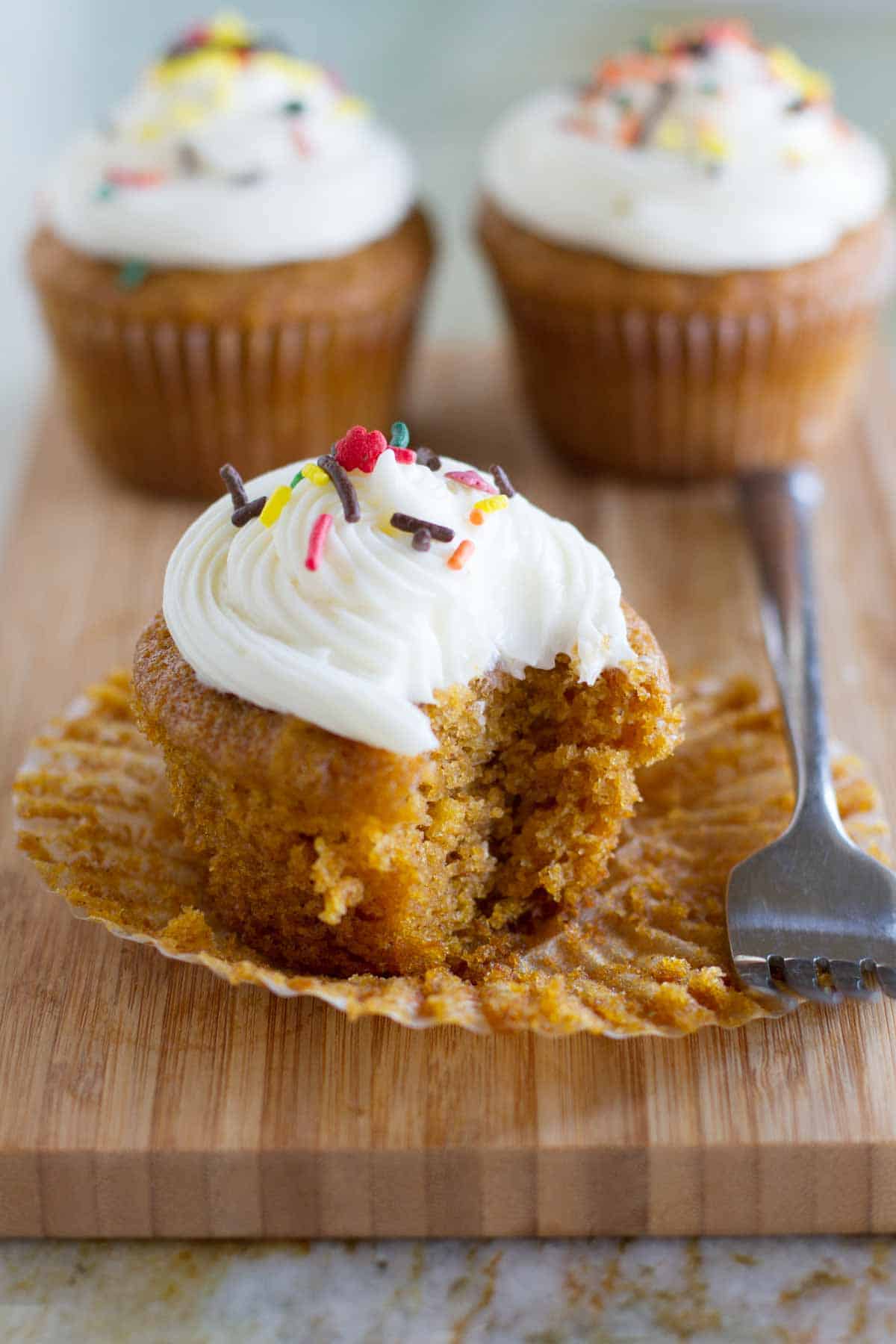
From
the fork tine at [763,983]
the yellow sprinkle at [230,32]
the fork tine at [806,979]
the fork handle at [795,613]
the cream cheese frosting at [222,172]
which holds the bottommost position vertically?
the fork handle at [795,613]

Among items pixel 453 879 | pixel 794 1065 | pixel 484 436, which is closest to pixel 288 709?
pixel 453 879

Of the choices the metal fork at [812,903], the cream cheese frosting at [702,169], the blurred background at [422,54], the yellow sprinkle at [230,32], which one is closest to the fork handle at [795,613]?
the metal fork at [812,903]

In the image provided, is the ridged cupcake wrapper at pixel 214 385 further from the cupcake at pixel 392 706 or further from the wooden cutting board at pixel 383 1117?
the wooden cutting board at pixel 383 1117

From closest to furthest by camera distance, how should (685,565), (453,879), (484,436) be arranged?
(453,879)
(685,565)
(484,436)

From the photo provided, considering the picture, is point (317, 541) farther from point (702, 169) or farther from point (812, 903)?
point (702, 169)

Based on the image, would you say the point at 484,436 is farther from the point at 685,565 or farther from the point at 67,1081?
the point at 67,1081

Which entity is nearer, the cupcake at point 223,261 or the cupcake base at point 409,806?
the cupcake base at point 409,806

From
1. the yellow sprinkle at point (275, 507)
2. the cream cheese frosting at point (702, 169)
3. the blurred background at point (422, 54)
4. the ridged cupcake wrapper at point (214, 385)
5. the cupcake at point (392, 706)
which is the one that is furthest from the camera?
the blurred background at point (422, 54)


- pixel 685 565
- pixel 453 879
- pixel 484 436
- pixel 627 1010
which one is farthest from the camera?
pixel 484 436

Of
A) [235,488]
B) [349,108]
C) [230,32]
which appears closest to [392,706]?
[235,488]
